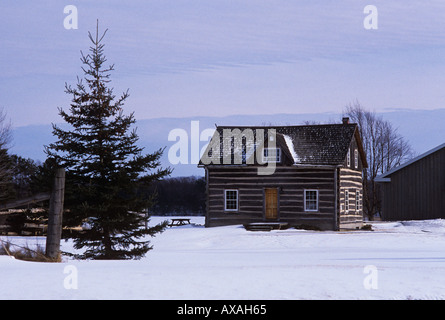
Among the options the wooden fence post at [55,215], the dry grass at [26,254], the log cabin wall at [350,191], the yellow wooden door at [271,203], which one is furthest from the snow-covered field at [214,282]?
the log cabin wall at [350,191]

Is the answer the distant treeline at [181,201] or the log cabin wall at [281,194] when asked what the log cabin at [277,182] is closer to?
the log cabin wall at [281,194]

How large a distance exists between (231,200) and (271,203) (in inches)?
99.3

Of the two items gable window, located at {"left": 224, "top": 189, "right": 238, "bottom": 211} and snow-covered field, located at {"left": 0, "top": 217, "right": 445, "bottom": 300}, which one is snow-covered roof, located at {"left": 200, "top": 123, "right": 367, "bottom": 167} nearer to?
gable window, located at {"left": 224, "top": 189, "right": 238, "bottom": 211}

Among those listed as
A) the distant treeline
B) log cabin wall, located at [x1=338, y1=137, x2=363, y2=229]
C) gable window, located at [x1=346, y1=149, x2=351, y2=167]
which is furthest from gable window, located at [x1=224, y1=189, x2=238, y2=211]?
the distant treeline

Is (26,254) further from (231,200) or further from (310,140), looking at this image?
(310,140)

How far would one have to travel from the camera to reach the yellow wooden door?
3672 cm

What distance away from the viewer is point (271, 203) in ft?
121

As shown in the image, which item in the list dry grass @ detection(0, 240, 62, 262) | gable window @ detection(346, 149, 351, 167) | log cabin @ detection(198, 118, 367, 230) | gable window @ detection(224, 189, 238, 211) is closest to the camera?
dry grass @ detection(0, 240, 62, 262)

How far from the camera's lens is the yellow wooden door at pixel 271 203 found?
1446 inches

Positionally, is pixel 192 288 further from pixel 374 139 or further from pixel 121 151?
pixel 374 139

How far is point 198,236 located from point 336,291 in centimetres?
2202

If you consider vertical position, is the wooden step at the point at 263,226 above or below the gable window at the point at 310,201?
below

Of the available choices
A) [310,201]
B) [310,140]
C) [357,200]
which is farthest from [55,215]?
[357,200]
